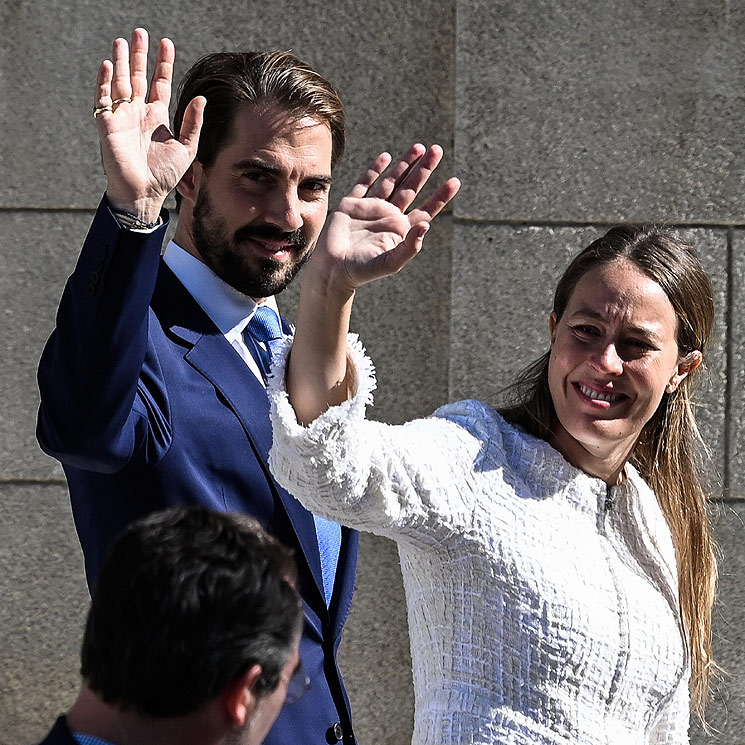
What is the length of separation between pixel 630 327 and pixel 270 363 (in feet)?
2.29

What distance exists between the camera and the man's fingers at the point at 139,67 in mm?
2115

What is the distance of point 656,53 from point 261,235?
1846 mm

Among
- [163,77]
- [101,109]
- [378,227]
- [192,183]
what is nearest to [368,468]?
[378,227]

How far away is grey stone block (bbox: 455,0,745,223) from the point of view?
379cm

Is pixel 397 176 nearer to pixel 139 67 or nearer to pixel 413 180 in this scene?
pixel 413 180

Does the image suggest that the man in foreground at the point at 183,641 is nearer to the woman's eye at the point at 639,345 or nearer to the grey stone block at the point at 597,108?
the woman's eye at the point at 639,345

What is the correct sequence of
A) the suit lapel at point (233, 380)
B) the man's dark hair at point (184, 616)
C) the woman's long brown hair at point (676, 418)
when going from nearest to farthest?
the man's dark hair at point (184, 616) → the suit lapel at point (233, 380) → the woman's long brown hair at point (676, 418)

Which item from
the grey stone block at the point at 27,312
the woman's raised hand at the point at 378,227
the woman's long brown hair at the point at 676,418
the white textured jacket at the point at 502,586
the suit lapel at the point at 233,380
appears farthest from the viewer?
the grey stone block at the point at 27,312

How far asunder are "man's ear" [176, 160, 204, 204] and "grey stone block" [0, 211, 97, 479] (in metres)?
1.34

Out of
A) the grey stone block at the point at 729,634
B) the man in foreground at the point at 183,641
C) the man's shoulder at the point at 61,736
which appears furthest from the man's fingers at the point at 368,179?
the grey stone block at the point at 729,634

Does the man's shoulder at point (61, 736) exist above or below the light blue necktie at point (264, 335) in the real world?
below

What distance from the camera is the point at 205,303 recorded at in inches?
95.0

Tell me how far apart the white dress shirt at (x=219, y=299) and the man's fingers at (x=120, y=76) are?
1.46ft

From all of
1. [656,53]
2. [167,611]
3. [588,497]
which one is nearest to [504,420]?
[588,497]
